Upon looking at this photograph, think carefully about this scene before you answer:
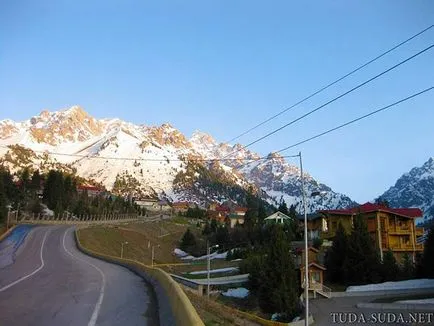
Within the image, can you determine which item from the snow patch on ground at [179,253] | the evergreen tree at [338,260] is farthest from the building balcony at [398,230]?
the snow patch on ground at [179,253]

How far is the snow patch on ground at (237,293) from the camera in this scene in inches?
2179

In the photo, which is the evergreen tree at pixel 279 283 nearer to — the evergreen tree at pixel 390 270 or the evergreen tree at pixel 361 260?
the evergreen tree at pixel 361 260

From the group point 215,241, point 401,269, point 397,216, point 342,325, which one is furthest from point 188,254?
point 342,325

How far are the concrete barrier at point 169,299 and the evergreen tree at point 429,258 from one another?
3054cm

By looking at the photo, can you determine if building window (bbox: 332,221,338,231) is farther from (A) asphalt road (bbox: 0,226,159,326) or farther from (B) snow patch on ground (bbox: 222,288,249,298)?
(A) asphalt road (bbox: 0,226,159,326)

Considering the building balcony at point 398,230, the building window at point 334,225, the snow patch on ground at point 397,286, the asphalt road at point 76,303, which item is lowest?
the snow patch on ground at point 397,286

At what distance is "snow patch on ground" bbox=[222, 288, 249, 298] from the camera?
182 feet

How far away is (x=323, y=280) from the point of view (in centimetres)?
5694

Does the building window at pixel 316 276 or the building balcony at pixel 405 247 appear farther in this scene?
the building balcony at pixel 405 247

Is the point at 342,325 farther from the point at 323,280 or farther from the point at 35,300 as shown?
the point at 35,300

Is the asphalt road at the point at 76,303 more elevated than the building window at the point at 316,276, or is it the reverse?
the asphalt road at the point at 76,303

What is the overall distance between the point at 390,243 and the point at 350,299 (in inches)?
996

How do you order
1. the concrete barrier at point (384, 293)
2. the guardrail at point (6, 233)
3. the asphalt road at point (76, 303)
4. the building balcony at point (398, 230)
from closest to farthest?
1. the asphalt road at point (76, 303)
2. the concrete barrier at point (384, 293)
3. the building balcony at point (398, 230)
4. the guardrail at point (6, 233)

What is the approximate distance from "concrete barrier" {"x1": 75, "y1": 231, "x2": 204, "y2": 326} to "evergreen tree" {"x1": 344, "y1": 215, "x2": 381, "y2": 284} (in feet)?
95.7
